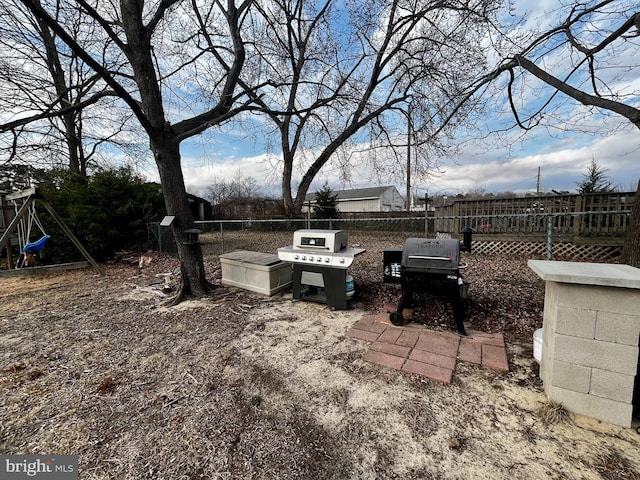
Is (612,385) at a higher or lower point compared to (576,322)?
lower

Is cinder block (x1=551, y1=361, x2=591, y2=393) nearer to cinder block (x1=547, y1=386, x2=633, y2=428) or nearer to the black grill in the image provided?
cinder block (x1=547, y1=386, x2=633, y2=428)

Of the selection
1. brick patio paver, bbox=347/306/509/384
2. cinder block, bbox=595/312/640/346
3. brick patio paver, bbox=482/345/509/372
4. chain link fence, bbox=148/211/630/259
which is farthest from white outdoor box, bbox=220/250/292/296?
cinder block, bbox=595/312/640/346

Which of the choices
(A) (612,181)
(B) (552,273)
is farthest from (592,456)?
(A) (612,181)

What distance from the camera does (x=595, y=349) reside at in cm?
152

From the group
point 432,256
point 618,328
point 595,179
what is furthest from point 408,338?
point 595,179

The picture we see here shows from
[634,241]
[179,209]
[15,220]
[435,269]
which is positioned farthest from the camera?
[15,220]

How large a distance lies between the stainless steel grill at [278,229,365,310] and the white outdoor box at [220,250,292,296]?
59 cm

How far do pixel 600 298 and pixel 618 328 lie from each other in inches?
7.4

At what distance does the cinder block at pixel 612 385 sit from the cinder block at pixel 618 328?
0.20 metres

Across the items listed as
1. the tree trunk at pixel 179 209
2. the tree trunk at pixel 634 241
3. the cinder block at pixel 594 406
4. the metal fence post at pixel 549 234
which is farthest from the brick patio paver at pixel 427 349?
the tree trunk at pixel 179 209

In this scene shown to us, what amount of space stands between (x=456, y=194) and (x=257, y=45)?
25.0 feet

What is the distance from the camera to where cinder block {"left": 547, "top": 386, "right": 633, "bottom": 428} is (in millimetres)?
1483

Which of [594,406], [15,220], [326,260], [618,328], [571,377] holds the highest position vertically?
[15,220]

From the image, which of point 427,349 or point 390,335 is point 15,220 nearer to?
point 390,335
